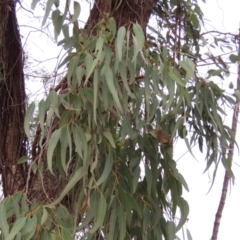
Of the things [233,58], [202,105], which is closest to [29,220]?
[202,105]

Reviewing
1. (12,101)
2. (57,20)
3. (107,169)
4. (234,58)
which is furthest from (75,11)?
(12,101)

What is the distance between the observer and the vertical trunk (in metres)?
1.61

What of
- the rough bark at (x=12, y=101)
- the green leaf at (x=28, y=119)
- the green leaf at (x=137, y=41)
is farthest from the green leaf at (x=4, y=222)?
the rough bark at (x=12, y=101)

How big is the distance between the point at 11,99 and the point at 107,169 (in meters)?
0.68

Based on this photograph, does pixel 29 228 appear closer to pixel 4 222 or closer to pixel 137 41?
pixel 4 222

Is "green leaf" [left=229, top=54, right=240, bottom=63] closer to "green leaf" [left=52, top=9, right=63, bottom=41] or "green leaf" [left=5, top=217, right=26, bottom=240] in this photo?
"green leaf" [left=52, top=9, right=63, bottom=41]

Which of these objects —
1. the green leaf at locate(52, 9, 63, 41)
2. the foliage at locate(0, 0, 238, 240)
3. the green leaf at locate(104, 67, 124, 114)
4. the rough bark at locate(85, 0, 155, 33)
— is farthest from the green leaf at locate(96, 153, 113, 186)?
the rough bark at locate(85, 0, 155, 33)

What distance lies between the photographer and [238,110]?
160 centimetres

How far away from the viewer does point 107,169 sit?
1070 millimetres

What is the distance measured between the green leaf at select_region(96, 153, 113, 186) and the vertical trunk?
1.86 ft

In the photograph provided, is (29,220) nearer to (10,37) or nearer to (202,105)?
(202,105)

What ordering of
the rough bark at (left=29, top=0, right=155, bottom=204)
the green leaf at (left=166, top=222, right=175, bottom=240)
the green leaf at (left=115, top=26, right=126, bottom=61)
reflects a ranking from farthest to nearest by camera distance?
the rough bark at (left=29, top=0, right=155, bottom=204) < the green leaf at (left=166, top=222, right=175, bottom=240) < the green leaf at (left=115, top=26, right=126, bottom=61)

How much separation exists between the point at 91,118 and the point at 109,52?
0.45 ft

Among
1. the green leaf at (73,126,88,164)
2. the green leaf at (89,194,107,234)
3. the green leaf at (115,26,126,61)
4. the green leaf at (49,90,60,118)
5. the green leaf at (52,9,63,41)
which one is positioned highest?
the green leaf at (52,9,63,41)
